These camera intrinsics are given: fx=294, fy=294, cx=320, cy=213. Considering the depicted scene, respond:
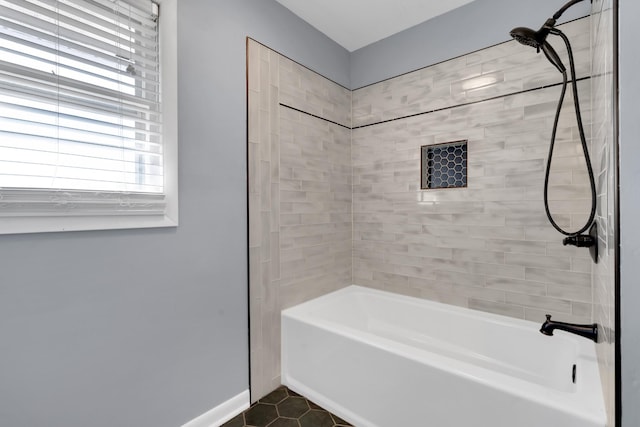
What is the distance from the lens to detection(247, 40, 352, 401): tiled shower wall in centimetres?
190

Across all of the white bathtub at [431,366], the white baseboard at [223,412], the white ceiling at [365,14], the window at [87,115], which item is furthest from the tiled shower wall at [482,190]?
the window at [87,115]

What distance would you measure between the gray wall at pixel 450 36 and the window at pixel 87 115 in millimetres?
1601

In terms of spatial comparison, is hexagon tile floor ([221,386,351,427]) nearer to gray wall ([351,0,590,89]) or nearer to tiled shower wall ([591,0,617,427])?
tiled shower wall ([591,0,617,427])

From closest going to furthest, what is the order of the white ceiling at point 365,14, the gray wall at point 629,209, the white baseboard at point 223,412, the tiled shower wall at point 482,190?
the gray wall at point 629,209, the white baseboard at point 223,412, the tiled shower wall at point 482,190, the white ceiling at point 365,14

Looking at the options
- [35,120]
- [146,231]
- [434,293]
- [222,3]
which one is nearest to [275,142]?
[222,3]

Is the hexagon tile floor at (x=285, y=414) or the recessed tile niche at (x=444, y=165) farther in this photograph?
the recessed tile niche at (x=444, y=165)

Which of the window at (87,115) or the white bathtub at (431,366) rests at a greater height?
the window at (87,115)

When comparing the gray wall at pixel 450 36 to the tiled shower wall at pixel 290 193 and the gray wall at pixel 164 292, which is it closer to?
the tiled shower wall at pixel 290 193

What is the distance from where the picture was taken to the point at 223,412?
1699mm

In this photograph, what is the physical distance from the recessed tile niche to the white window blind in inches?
71.2

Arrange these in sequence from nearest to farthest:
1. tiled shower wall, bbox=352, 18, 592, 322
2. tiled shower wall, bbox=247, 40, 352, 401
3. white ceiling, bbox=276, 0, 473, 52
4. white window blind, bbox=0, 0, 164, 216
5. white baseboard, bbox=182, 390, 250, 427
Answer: white window blind, bbox=0, 0, 164, 216, white baseboard, bbox=182, 390, 250, 427, tiled shower wall, bbox=352, 18, 592, 322, tiled shower wall, bbox=247, 40, 352, 401, white ceiling, bbox=276, 0, 473, 52

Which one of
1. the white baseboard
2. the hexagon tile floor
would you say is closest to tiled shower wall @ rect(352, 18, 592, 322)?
the hexagon tile floor

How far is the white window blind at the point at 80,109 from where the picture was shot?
44.1 inches

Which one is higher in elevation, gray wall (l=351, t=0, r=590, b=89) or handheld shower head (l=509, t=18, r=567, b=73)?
gray wall (l=351, t=0, r=590, b=89)
